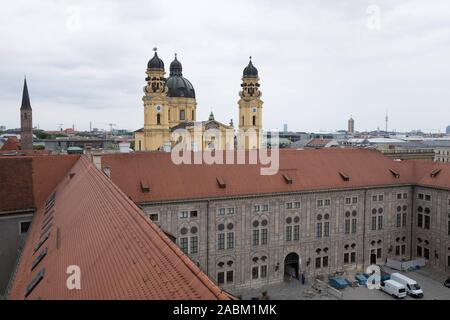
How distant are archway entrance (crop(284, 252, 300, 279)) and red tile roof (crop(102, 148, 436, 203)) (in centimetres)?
623

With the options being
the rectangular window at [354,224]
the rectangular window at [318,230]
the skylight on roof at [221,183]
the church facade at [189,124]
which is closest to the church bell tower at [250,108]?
the church facade at [189,124]

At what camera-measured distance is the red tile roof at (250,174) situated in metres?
33.9

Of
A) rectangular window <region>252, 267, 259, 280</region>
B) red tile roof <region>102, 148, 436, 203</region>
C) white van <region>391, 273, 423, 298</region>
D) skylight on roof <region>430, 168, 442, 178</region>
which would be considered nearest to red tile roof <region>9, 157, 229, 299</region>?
red tile roof <region>102, 148, 436, 203</region>

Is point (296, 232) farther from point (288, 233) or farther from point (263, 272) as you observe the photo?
point (263, 272)

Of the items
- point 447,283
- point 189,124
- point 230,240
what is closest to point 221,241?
point 230,240

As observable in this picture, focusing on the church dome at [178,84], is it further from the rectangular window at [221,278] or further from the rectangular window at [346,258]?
the rectangular window at [221,278]

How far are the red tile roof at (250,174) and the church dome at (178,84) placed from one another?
4183 cm

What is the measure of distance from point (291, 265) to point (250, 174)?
31.0 ft

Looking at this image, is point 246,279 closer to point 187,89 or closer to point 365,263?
point 365,263

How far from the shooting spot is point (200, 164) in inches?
1458

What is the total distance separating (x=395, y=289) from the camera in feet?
111

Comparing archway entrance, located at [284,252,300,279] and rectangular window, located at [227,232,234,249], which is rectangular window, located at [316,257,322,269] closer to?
archway entrance, located at [284,252,300,279]
